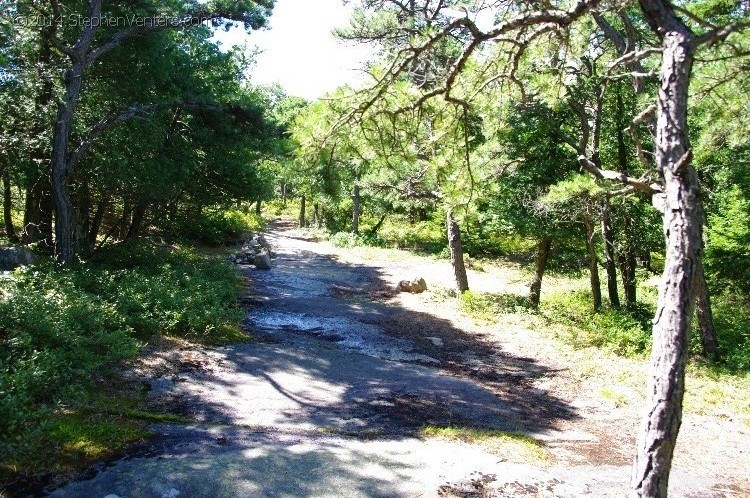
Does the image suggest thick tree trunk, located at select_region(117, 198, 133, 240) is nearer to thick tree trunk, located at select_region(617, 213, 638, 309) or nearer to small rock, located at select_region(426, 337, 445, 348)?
small rock, located at select_region(426, 337, 445, 348)

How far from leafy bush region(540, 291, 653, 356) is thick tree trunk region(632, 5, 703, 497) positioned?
26.1ft

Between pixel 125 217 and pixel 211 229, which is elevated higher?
pixel 125 217

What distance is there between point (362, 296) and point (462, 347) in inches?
206

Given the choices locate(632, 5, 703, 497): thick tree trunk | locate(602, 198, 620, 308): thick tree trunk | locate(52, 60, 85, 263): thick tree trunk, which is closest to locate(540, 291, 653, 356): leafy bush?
locate(602, 198, 620, 308): thick tree trunk

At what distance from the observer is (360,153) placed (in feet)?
17.4

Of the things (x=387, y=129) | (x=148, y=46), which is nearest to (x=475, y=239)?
(x=148, y=46)

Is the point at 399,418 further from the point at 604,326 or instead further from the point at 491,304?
the point at 491,304

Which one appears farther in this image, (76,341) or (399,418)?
(399,418)

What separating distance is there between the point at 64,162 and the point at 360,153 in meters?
8.45

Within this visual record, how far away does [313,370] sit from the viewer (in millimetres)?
8250

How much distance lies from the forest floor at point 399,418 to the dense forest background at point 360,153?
999 mm

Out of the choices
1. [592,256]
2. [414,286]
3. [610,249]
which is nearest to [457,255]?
[414,286]

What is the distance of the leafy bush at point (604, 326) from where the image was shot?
421 inches

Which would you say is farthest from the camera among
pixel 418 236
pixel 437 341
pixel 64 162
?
pixel 418 236
